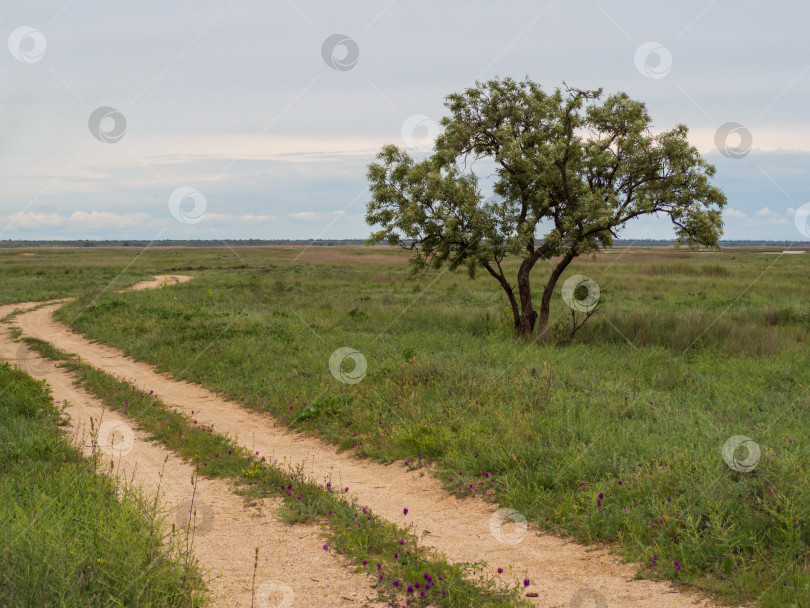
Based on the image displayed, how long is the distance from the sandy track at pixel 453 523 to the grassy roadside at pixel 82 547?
4.96 ft

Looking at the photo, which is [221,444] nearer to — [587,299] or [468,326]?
[468,326]

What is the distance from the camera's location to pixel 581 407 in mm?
9148

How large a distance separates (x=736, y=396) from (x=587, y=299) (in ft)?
36.7

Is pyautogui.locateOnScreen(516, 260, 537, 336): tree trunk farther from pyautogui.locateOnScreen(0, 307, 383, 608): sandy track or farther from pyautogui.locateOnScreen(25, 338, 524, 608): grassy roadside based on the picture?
pyautogui.locateOnScreen(0, 307, 383, 608): sandy track

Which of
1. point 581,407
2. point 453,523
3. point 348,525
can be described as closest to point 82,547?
point 348,525

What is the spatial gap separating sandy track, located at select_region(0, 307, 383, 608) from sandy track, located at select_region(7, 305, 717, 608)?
0.35 m

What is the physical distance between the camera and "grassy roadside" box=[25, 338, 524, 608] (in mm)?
4969

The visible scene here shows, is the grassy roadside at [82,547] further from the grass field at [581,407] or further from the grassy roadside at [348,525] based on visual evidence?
the grass field at [581,407]

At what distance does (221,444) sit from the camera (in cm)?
919

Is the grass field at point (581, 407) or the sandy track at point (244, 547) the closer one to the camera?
the sandy track at point (244, 547)

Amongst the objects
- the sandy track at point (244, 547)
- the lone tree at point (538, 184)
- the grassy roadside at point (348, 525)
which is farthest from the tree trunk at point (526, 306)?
the sandy track at point (244, 547)

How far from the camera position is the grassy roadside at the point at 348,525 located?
4.97m

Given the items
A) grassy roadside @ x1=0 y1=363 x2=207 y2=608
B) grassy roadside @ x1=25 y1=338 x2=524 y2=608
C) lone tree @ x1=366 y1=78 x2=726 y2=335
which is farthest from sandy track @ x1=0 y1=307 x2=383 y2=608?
lone tree @ x1=366 y1=78 x2=726 y2=335

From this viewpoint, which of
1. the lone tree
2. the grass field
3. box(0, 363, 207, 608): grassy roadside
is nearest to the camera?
box(0, 363, 207, 608): grassy roadside
